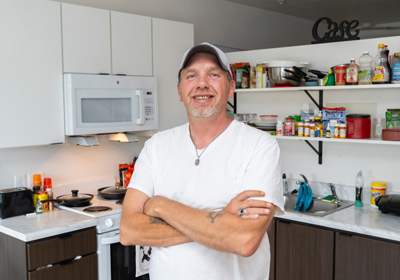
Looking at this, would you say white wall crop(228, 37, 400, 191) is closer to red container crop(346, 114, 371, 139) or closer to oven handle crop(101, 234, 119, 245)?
red container crop(346, 114, 371, 139)

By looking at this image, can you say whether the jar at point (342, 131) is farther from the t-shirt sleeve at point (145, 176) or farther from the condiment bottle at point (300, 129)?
the t-shirt sleeve at point (145, 176)

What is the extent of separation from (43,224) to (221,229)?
1.68m

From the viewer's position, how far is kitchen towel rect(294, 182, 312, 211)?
3.26m

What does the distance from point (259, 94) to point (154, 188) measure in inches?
95.6

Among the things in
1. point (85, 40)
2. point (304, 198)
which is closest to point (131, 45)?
point (85, 40)

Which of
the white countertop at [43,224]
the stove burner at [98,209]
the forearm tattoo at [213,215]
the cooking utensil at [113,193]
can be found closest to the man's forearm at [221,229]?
the forearm tattoo at [213,215]

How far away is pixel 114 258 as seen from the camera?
9.49 ft

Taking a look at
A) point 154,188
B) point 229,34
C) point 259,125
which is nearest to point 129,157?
point 259,125

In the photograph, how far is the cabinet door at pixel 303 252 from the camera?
9.16 feet

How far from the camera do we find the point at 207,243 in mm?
1358

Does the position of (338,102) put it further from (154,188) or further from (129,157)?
(154,188)

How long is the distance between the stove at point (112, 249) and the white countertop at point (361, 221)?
3.71ft

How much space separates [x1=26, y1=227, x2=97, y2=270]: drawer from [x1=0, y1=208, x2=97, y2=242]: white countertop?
0.04m

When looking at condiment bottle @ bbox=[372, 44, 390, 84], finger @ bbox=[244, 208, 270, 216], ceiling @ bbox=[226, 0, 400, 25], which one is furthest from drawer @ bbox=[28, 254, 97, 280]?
ceiling @ bbox=[226, 0, 400, 25]
